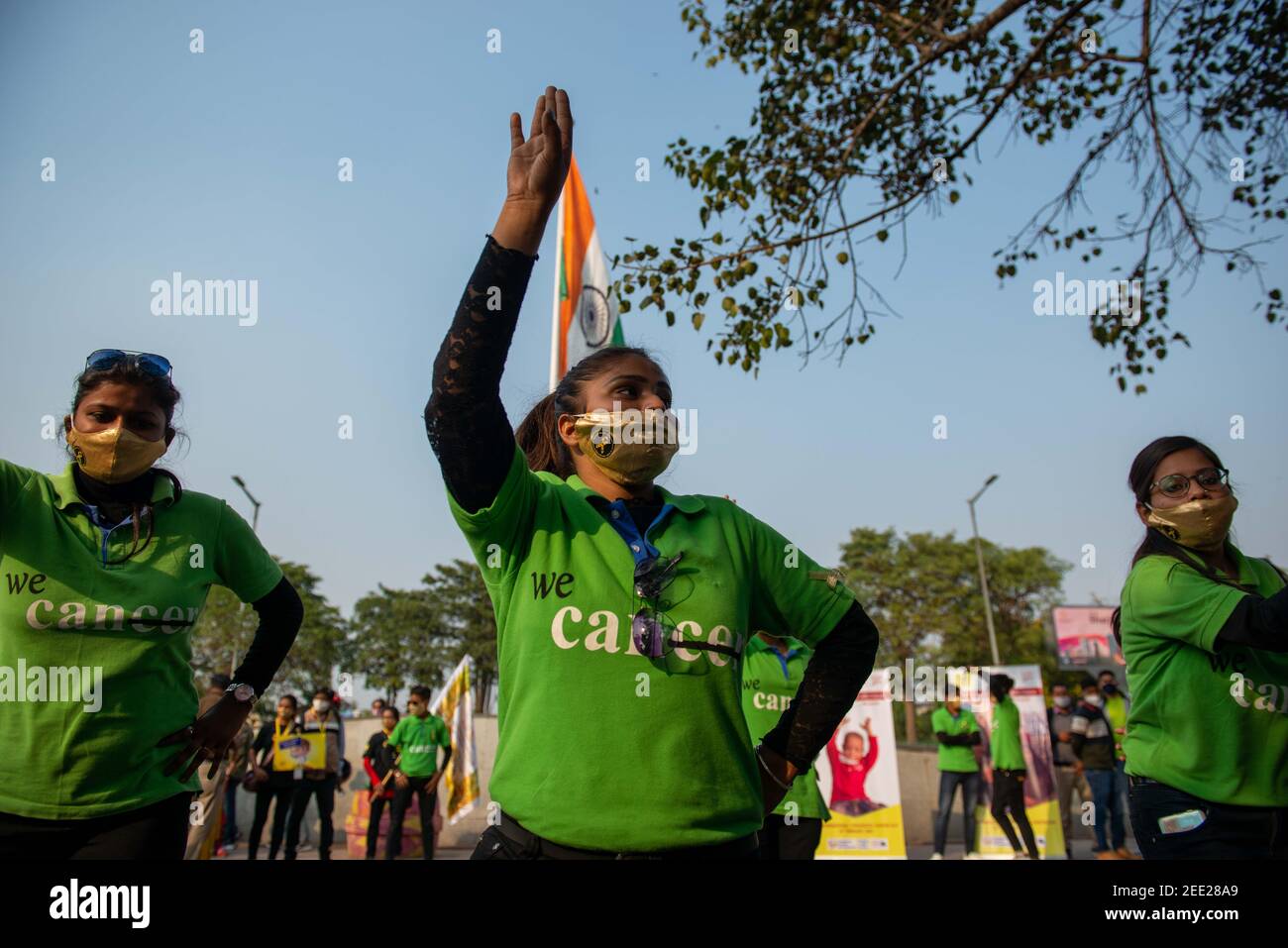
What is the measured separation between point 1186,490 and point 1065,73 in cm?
578

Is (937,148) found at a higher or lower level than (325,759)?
higher

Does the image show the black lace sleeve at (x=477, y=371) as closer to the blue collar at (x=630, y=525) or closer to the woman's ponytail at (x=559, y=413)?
the blue collar at (x=630, y=525)

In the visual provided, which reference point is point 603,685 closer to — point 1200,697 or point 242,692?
point 242,692

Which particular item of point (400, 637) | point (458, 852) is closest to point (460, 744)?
point (458, 852)

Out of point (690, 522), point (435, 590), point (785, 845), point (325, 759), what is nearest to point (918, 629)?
point (435, 590)

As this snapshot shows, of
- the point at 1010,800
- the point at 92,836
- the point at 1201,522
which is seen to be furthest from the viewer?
the point at 1010,800

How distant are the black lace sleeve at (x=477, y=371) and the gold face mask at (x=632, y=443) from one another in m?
0.50

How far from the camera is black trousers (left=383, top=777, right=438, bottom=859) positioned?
11820 mm

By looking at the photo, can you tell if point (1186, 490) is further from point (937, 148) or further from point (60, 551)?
point (937, 148)

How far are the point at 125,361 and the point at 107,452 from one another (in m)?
0.34

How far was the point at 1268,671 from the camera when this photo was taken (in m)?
3.26

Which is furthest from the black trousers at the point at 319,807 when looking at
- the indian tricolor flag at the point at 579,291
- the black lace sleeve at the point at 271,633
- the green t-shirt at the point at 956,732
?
the black lace sleeve at the point at 271,633

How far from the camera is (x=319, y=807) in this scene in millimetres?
11430
